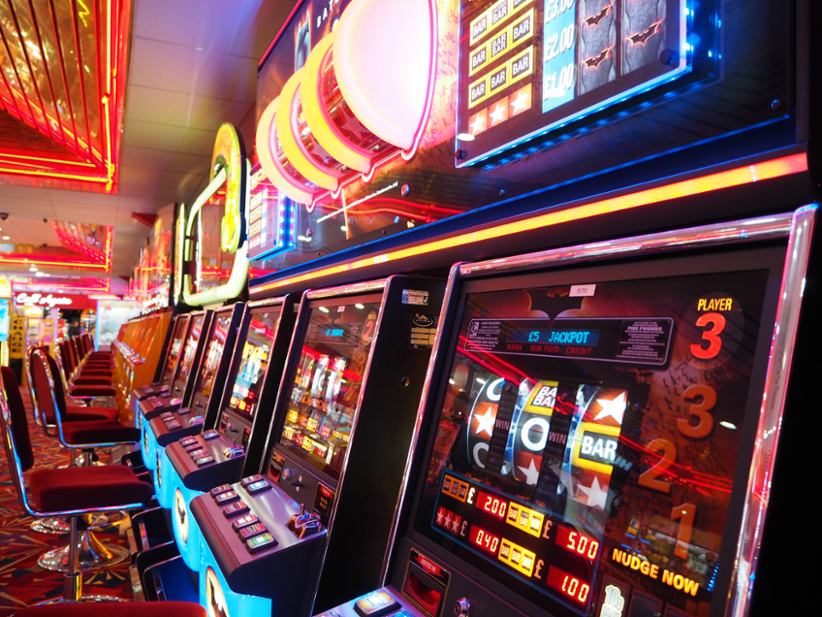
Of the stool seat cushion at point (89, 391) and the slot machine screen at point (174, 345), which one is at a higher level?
the slot machine screen at point (174, 345)

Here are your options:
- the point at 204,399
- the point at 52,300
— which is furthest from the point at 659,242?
the point at 52,300

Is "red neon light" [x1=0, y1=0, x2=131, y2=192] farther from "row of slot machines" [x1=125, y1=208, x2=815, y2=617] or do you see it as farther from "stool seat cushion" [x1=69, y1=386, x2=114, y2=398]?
"row of slot machines" [x1=125, y1=208, x2=815, y2=617]

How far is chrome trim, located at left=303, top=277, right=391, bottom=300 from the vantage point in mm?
1561

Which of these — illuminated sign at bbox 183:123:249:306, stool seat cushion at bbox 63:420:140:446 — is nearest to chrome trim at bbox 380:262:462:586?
illuminated sign at bbox 183:123:249:306

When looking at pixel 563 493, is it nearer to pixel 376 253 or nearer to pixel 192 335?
pixel 376 253

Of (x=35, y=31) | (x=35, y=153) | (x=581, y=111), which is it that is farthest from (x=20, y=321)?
(x=581, y=111)

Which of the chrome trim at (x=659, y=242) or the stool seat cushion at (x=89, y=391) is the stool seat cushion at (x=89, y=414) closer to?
the stool seat cushion at (x=89, y=391)

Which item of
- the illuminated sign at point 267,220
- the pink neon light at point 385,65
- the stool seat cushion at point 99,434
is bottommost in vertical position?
the stool seat cushion at point 99,434

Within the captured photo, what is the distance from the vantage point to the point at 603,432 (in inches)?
34.5

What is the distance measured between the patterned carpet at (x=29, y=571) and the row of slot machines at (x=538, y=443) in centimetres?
171

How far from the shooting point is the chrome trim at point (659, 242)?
2.29 feet

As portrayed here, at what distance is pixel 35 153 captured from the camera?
6746mm

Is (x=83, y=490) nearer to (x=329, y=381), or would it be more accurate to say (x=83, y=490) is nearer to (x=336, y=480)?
(x=329, y=381)

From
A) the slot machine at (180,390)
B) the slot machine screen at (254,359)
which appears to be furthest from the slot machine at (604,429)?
the slot machine at (180,390)
